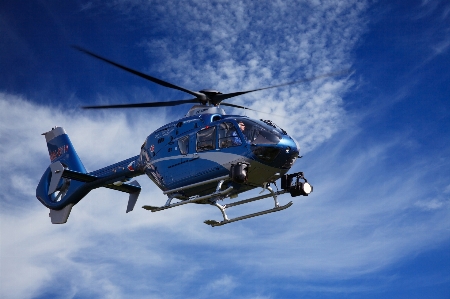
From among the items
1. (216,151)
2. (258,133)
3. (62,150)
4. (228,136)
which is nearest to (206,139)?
(216,151)

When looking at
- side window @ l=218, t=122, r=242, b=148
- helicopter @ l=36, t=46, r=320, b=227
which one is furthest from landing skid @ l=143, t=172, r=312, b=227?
side window @ l=218, t=122, r=242, b=148

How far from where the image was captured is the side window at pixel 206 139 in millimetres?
23578

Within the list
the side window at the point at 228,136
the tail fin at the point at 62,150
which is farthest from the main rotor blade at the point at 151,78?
the tail fin at the point at 62,150

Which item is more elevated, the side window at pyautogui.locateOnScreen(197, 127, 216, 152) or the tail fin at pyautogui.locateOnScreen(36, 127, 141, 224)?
the tail fin at pyautogui.locateOnScreen(36, 127, 141, 224)

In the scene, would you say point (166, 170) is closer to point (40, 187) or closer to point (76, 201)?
point (76, 201)

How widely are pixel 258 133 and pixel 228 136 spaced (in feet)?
4.44

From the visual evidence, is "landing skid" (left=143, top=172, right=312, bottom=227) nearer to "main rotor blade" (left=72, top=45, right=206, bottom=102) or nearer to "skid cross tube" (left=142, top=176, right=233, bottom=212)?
"skid cross tube" (left=142, top=176, right=233, bottom=212)

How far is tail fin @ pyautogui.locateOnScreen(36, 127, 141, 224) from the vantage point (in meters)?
29.5

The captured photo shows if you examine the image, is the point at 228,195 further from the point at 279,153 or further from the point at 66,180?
the point at 66,180

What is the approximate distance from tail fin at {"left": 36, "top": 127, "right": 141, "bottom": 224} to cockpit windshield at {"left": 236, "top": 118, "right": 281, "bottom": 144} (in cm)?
773

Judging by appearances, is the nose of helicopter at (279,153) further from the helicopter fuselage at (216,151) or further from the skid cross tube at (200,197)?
the skid cross tube at (200,197)

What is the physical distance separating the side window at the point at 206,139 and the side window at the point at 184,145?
0.77m

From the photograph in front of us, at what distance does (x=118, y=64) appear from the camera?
25297 mm

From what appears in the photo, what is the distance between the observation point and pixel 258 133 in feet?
74.5
